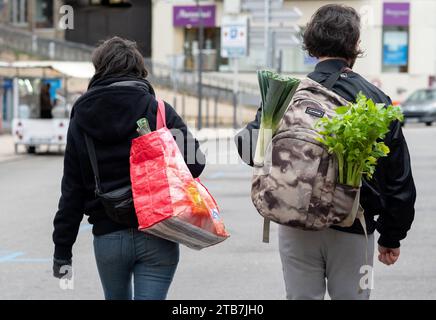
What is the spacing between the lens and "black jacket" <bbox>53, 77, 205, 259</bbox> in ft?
13.8

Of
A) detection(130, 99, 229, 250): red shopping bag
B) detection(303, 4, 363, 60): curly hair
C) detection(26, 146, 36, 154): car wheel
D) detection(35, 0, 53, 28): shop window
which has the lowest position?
detection(26, 146, 36, 154): car wheel

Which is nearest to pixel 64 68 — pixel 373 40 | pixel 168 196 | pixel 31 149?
pixel 31 149

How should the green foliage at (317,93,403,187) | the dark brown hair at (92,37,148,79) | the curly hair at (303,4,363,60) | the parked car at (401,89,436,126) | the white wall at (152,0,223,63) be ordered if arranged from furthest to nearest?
the white wall at (152,0,223,63) < the parked car at (401,89,436,126) < the dark brown hair at (92,37,148,79) < the curly hair at (303,4,363,60) < the green foliage at (317,93,403,187)

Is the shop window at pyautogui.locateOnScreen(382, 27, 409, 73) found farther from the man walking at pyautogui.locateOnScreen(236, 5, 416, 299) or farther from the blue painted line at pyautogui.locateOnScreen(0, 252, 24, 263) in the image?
the man walking at pyautogui.locateOnScreen(236, 5, 416, 299)

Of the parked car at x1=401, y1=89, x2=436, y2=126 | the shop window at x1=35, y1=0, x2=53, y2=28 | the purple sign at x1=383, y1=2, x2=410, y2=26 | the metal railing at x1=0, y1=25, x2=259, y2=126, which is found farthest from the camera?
the shop window at x1=35, y1=0, x2=53, y2=28

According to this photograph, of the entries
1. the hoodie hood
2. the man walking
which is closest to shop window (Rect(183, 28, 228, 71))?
the hoodie hood

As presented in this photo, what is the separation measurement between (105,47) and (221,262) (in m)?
4.74

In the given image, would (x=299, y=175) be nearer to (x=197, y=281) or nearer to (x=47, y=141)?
(x=197, y=281)

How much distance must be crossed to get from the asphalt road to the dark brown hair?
3267 mm

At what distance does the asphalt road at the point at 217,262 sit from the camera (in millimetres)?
7523
